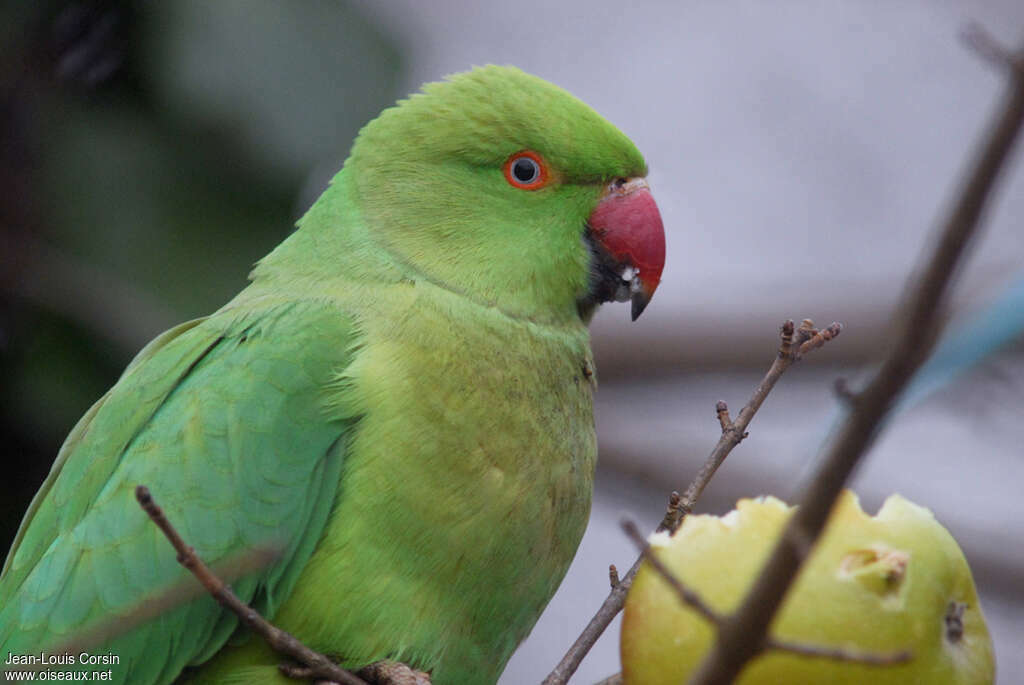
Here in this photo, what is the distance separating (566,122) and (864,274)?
458 centimetres

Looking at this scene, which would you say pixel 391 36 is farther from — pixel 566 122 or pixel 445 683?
pixel 445 683

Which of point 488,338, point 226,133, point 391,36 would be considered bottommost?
point 488,338

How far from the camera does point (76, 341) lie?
4.33 meters

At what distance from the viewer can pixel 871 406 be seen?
1.28 metres

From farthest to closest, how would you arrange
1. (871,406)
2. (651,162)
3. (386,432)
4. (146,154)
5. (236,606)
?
(651,162) < (146,154) < (386,432) < (236,606) < (871,406)

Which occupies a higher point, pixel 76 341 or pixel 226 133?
pixel 226 133

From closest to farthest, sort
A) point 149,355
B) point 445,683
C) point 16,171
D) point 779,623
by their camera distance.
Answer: point 779,623 → point 445,683 → point 149,355 → point 16,171

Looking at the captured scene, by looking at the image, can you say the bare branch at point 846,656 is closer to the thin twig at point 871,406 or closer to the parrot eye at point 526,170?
the thin twig at point 871,406

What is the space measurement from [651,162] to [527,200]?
4.42 m

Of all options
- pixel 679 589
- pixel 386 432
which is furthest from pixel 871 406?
pixel 386 432

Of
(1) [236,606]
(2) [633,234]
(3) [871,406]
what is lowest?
(1) [236,606]

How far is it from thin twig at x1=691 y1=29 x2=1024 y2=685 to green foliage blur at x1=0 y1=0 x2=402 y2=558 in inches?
126

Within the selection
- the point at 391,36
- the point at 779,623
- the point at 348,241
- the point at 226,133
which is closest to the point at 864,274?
the point at 391,36

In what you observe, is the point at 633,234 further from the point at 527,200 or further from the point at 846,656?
the point at 846,656
